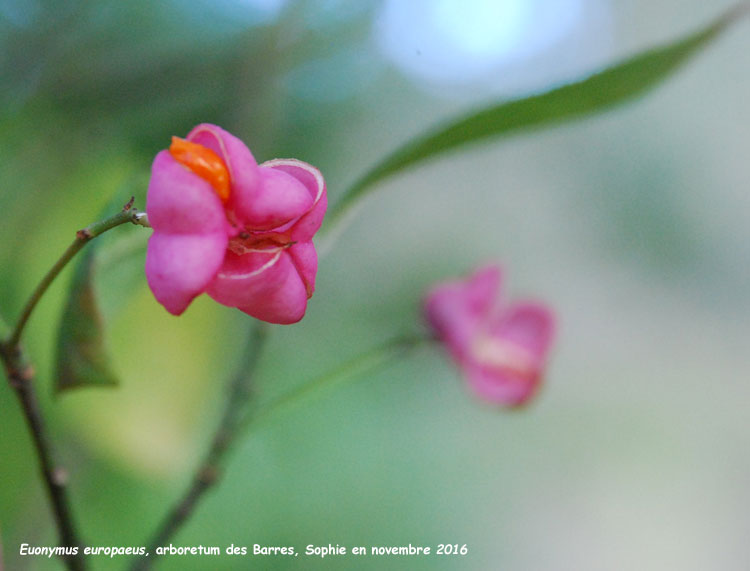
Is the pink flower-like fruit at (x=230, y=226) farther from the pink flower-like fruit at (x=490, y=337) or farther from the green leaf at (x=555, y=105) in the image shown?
the pink flower-like fruit at (x=490, y=337)

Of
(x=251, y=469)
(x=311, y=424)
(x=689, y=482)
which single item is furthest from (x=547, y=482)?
(x=251, y=469)

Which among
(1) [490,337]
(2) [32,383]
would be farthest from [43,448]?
(1) [490,337]

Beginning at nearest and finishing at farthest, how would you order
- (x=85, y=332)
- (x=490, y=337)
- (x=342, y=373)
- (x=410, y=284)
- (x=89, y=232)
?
(x=89, y=232) < (x=85, y=332) < (x=342, y=373) < (x=490, y=337) < (x=410, y=284)

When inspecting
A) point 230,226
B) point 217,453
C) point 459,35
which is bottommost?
point 217,453

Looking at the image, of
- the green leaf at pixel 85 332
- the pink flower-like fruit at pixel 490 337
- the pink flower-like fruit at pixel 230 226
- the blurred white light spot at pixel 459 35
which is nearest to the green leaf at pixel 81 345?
the green leaf at pixel 85 332

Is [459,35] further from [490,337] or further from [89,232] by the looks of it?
[89,232]

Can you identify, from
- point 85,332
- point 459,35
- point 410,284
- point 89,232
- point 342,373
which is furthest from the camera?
point 410,284

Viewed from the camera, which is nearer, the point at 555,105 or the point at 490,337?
the point at 555,105

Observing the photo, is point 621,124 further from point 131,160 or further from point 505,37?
point 131,160

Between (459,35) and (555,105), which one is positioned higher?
(459,35)
